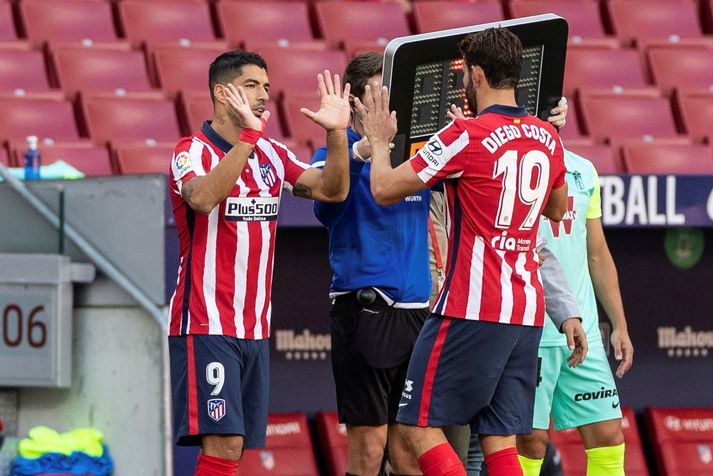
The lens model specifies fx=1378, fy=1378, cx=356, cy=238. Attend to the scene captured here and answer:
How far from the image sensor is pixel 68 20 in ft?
28.2

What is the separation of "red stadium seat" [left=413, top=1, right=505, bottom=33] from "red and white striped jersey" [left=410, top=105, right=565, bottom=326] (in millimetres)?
5127

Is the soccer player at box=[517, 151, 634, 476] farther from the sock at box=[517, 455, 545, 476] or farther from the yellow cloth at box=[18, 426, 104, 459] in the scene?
the yellow cloth at box=[18, 426, 104, 459]

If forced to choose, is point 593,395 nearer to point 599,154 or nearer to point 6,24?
point 599,154

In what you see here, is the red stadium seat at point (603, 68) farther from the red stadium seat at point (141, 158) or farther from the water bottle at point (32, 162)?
the water bottle at point (32, 162)

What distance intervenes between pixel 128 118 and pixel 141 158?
0.71m

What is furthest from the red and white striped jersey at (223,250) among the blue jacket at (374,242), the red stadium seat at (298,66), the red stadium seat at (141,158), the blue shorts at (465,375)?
the red stadium seat at (298,66)

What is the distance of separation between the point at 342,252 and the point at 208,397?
779mm

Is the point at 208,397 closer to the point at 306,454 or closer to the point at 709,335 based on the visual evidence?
the point at 306,454

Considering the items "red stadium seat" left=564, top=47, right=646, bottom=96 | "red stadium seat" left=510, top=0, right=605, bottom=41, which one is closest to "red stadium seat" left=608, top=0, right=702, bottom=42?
"red stadium seat" left=510, top=0, right=605, bottom=41

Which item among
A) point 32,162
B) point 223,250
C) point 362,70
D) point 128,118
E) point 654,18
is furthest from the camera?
point 654,18

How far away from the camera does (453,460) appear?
411 centimetres

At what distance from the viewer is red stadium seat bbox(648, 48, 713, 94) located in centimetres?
905

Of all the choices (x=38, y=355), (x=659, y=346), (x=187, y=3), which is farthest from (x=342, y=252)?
(x=187, y=3)

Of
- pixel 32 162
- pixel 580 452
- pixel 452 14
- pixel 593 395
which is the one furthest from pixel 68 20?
pixel 593 395
